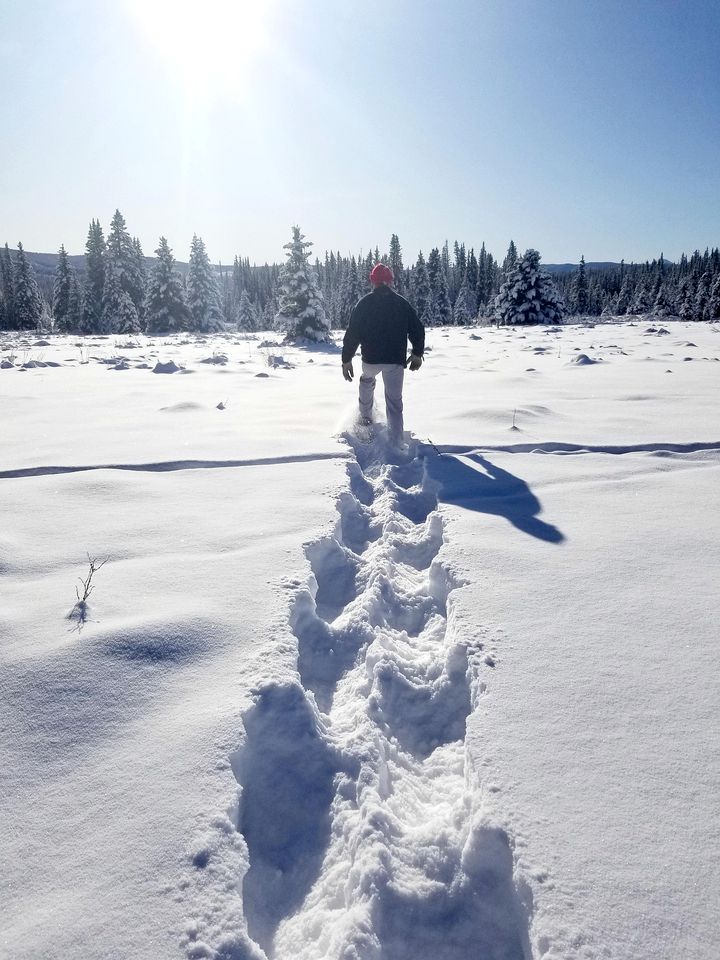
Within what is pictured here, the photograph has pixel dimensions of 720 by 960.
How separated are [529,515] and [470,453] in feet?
5.89

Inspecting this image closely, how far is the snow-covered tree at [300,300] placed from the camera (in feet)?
77.8

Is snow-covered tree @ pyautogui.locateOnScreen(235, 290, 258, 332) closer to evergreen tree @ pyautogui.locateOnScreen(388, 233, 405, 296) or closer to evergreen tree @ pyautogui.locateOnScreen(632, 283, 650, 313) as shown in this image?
evergreen tree @ pyautogui.locateOnScreen(388, 233, 405, 296)

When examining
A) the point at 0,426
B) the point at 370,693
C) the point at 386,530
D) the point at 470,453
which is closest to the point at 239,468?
the point at 386,530

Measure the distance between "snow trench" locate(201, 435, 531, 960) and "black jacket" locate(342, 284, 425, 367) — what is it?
149 inches

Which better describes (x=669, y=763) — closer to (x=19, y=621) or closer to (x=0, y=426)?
(x=19, y=621)

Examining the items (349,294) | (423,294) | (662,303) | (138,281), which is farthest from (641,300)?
(138,281)

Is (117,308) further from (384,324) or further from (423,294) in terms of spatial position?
(384,324)

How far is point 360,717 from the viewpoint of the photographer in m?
2.13

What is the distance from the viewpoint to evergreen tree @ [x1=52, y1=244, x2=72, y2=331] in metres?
43.7

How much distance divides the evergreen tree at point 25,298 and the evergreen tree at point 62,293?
2905 mm

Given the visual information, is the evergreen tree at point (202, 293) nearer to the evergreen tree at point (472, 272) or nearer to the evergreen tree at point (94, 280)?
the evergreen tree at point (94, 280)

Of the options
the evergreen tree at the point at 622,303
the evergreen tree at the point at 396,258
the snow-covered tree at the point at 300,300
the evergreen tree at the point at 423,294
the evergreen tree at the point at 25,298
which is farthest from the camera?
the evergreen tree at the point at 622,303

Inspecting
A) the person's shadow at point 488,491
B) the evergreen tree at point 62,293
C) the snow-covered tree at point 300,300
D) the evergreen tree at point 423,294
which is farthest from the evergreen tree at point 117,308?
the person's shadow at point 488,491

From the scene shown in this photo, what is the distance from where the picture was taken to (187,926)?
1299 mm
